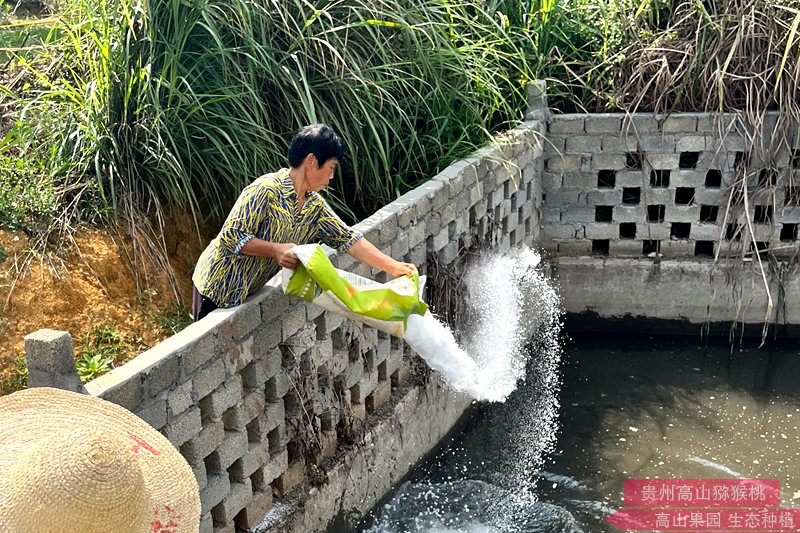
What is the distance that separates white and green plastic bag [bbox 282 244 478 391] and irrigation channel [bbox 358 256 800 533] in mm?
1273

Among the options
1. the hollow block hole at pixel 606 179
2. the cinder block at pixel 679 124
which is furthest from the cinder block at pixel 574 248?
the cinder block at pixel 679 124

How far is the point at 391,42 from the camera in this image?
591cm

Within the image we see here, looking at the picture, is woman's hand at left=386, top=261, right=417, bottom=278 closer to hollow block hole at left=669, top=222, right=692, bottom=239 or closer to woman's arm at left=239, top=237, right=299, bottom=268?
woman's arm at left=239, top=237, right=299, bottom=268

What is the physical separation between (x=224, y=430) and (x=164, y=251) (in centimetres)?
126

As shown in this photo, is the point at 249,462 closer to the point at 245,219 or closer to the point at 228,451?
the point at 228,451

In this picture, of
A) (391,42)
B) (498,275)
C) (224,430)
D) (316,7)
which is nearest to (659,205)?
(498,275)

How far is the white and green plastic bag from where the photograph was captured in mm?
3740

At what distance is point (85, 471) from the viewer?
Result: 249cm

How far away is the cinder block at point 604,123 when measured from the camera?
698 cm

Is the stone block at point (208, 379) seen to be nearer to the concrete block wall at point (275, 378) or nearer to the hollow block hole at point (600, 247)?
the concrete block wall at point (275, 378)

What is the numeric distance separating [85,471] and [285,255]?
4.69 ft

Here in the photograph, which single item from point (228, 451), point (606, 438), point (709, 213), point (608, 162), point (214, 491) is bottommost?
point (606, 438)

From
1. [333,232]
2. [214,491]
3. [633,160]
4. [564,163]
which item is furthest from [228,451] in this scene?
[633,160]

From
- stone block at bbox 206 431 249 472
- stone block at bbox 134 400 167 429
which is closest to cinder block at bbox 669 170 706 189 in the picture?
stone block at bbox 206 431 249 472
